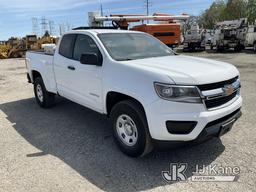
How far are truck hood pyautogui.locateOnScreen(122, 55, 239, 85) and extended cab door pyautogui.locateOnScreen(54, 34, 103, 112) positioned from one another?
2.62 feet

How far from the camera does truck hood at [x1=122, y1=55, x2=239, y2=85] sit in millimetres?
3156

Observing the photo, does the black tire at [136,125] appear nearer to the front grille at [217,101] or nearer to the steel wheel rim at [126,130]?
the steel wheel rim at [126,130]

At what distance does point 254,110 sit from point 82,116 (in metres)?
3.82

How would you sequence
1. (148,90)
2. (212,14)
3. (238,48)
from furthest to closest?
(212,14), (238,48), (148,90)

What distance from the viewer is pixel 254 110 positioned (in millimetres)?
5785

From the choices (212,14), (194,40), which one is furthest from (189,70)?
(212,14)

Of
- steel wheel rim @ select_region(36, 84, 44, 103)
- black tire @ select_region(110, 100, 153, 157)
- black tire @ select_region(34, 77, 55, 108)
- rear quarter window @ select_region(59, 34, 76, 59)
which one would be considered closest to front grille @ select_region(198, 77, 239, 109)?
black tire @ select_region(110, 100, 153, 157)

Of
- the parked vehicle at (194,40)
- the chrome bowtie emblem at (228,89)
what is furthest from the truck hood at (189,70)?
the parked vehicle at (194,40)

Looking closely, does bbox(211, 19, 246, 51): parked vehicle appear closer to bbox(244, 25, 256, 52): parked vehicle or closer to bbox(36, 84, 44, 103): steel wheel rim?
bbox(244, 25, 256, 52): parked vehicle
